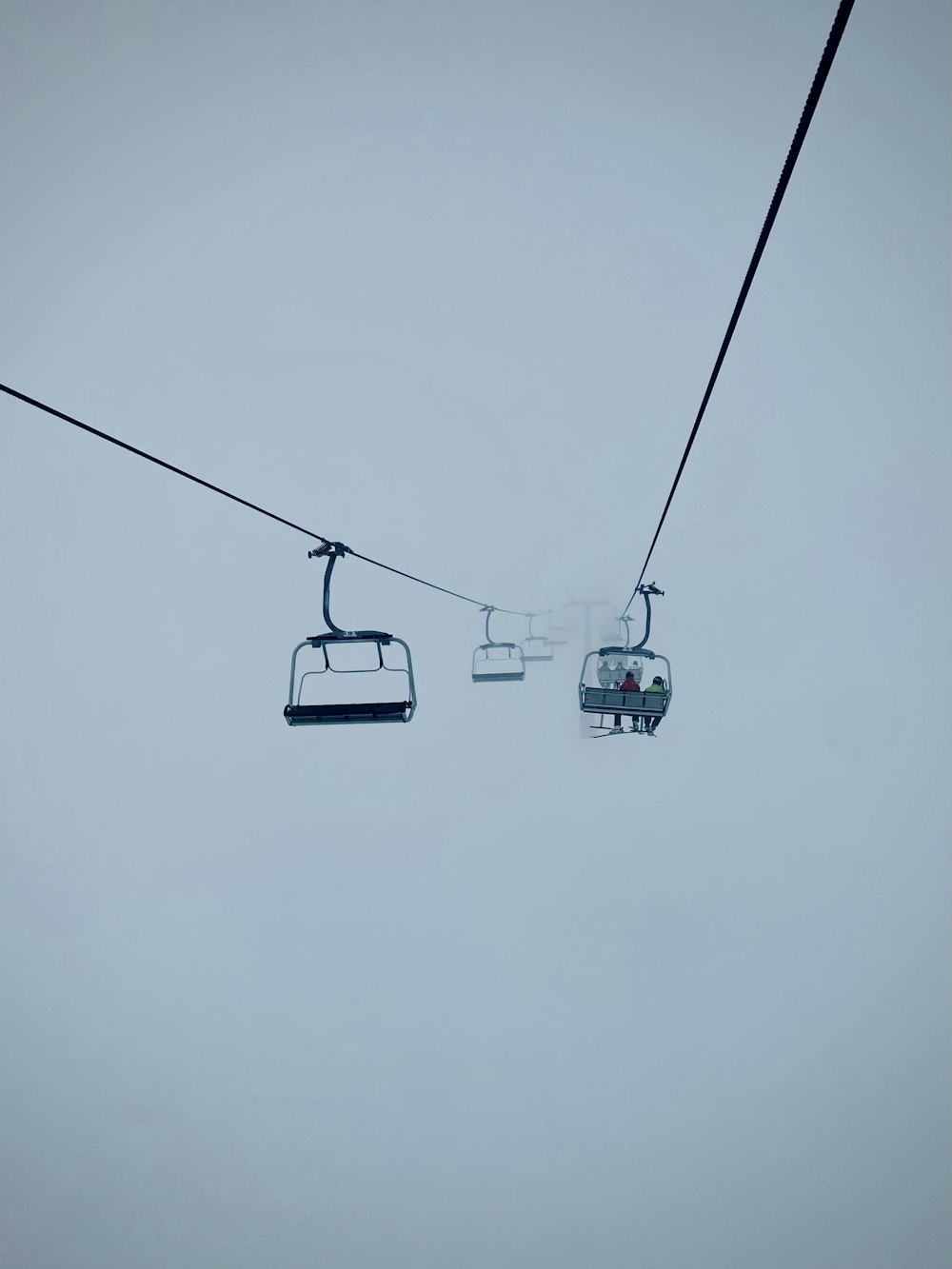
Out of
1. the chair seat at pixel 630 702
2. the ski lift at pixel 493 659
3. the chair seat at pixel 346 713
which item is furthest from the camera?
the ski lift at pixel 493 659

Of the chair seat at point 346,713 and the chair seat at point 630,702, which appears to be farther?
the chair seat at point 630,702

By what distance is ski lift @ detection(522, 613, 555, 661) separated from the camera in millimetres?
7219

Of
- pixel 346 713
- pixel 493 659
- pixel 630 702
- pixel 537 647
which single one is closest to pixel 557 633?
pixel 537 647

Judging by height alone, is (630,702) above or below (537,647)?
below

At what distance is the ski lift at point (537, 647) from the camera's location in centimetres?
722

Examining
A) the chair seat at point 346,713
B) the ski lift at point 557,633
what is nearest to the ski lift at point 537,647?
the ski lift at point 557,633

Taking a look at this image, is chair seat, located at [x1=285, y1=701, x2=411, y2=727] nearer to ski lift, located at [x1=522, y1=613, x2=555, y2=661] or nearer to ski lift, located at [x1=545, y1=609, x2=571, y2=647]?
ski lift, located at [x1=522, y1=613, x2=555, y2=661]

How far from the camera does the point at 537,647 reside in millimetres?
7363

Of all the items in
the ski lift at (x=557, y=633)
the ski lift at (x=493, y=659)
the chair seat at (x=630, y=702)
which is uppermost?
the ski lift at (x=557, y=633)

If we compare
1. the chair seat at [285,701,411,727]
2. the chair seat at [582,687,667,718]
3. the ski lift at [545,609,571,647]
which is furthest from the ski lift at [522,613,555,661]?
the chair seat at [285,701,411,727]

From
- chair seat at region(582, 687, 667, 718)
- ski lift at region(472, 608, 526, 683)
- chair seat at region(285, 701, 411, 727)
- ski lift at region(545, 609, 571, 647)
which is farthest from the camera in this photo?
ski lift at region(545, 609, 571, 647)

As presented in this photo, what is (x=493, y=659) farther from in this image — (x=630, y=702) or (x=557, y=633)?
(x=630, y=702)

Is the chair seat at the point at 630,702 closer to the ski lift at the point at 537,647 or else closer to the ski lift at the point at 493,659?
the ski lift at the point at 493,659

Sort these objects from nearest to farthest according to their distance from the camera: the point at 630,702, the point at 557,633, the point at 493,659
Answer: the point at 630,702 → the point at 493,659 → the point at 557,633
